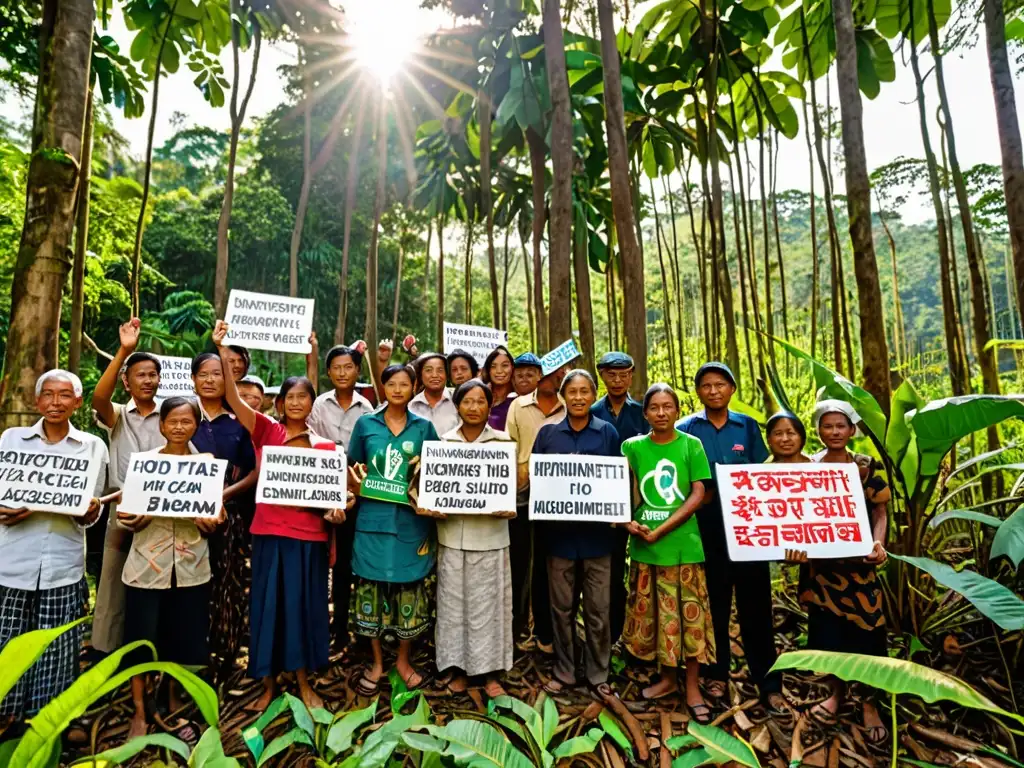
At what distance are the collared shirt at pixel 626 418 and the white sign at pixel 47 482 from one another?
2624 mm

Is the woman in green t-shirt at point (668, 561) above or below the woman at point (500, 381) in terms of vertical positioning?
below

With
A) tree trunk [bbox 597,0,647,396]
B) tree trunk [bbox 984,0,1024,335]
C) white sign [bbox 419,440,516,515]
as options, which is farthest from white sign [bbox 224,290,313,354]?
tree trunk [bbox 984,0,1024,335]

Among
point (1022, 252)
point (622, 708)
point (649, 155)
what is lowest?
point (622, 708)

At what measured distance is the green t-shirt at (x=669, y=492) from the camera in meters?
2.76

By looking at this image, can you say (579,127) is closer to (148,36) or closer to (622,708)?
(148,36)

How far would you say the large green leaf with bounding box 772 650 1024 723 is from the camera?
163 centimetres

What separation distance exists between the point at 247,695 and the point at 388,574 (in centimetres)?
100

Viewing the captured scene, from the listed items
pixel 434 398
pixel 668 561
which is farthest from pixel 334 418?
pixel 668 561

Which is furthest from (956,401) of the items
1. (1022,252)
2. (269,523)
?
(269,523)

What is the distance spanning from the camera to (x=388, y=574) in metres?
2.84

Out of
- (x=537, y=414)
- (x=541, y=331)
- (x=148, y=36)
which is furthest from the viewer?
(x=541, y=331)

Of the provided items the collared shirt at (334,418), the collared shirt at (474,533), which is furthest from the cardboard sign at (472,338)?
the collared shirt at (474,533)

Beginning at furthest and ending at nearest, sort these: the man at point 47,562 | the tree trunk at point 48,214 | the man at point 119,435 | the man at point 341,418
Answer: the man at point 341,418, the tree trunk at point 48,214, the man at point 119,435, the man at point 47,562

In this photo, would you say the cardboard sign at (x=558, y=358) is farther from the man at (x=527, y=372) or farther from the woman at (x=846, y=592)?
the woman at (x=846, y=592)
